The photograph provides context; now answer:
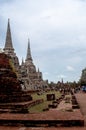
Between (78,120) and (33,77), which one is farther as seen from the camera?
(33,77)

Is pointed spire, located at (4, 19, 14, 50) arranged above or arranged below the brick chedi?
above

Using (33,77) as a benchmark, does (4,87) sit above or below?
below

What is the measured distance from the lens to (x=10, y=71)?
17172mm

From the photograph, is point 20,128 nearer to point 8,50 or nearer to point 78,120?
point 78,120

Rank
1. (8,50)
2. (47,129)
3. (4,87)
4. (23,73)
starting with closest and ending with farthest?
(47,129) → (4,87) → (8,50) → (23,73)

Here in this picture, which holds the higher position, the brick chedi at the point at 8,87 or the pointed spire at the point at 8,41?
the pointed spire at the point at 8,41

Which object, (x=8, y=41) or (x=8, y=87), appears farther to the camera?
(x=8, y=41)

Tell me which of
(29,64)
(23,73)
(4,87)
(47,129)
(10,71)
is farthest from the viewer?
(29,64)

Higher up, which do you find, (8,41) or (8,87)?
(8,41)

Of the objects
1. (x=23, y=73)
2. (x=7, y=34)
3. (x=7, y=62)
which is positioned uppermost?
(x=7, y=34)

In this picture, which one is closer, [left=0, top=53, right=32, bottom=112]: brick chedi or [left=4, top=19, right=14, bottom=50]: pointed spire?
[left=0, top=53, right=32, bottom=112]: brick chedi

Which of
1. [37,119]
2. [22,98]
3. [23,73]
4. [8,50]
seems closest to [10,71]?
[22,98]

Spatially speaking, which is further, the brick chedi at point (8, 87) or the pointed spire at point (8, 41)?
the pointed spire at point (8, 41)

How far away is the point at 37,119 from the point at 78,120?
1.05 meters
